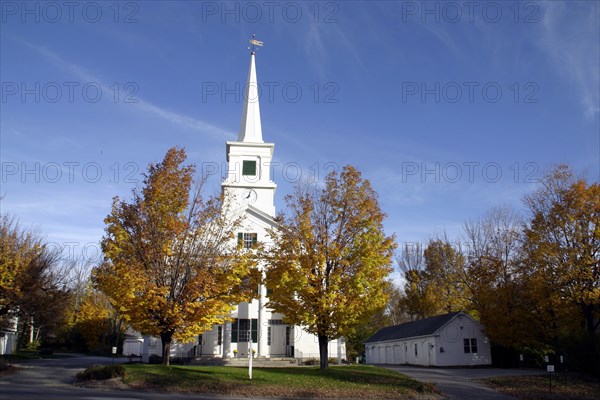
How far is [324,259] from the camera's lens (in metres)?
23.9

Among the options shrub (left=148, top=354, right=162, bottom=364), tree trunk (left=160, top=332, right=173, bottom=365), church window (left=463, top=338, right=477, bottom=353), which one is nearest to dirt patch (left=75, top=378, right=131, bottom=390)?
tree trunk (left=160, top=332, right=173, bottom=365)

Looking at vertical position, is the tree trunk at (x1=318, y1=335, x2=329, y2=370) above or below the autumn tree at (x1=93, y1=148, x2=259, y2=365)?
below

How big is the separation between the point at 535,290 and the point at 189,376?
807 inches

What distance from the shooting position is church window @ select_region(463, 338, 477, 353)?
1534 inches

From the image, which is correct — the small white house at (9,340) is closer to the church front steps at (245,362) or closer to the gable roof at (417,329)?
the church front steps at (245,362)

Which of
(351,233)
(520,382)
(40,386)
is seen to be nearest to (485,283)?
(520,382)

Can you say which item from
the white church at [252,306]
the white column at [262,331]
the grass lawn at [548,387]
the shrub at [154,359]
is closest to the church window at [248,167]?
the white church at [252,306]

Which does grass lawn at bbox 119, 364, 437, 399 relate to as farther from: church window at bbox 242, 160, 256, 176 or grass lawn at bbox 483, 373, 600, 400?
church window at bbox 242, 160, 256, 176

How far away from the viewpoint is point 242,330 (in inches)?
1326

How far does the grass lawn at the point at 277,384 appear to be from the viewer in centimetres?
1953

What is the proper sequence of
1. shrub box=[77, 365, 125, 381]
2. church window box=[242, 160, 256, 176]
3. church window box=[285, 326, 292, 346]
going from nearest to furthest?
shrub box=[77, 365, 125, 381], church window box=[285, 326, 292, 346], church window box=[242, 160, 256, 176]

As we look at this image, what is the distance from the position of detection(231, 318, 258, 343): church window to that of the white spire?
571 inches

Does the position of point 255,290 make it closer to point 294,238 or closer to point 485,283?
point 294,238

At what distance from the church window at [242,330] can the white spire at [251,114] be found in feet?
47.6
